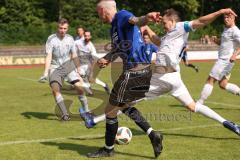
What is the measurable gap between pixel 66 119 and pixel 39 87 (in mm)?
7679

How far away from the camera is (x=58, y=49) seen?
34.3ft

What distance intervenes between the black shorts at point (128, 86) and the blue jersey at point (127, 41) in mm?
137

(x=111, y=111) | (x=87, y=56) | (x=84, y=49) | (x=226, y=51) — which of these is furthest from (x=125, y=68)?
(x=87, y=56)

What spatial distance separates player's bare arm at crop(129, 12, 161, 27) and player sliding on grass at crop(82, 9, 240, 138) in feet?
5.06

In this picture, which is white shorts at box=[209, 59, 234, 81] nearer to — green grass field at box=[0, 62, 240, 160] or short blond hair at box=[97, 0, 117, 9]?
green grass field at box=[0, 62, 240, 160]

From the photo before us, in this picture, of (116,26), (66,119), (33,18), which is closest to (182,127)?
(66,119)

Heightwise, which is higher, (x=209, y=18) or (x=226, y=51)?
(x=209, y=18)

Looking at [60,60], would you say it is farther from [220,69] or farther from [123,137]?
[220,69]

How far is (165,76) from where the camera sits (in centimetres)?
791

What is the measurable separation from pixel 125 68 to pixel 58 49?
3.97 metres

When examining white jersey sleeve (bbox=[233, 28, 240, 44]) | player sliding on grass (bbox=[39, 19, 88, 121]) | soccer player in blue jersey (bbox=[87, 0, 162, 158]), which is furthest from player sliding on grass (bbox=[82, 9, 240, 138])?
white jersey sleeve (bbox=[233, 28, 240, 44])

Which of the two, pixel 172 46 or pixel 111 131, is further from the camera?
pixel 172 46

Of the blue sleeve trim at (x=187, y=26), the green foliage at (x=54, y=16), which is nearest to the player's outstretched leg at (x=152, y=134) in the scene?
the blue sleeve trim at (x=187, y=26)

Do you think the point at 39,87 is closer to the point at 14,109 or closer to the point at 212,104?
the point at 14,109
